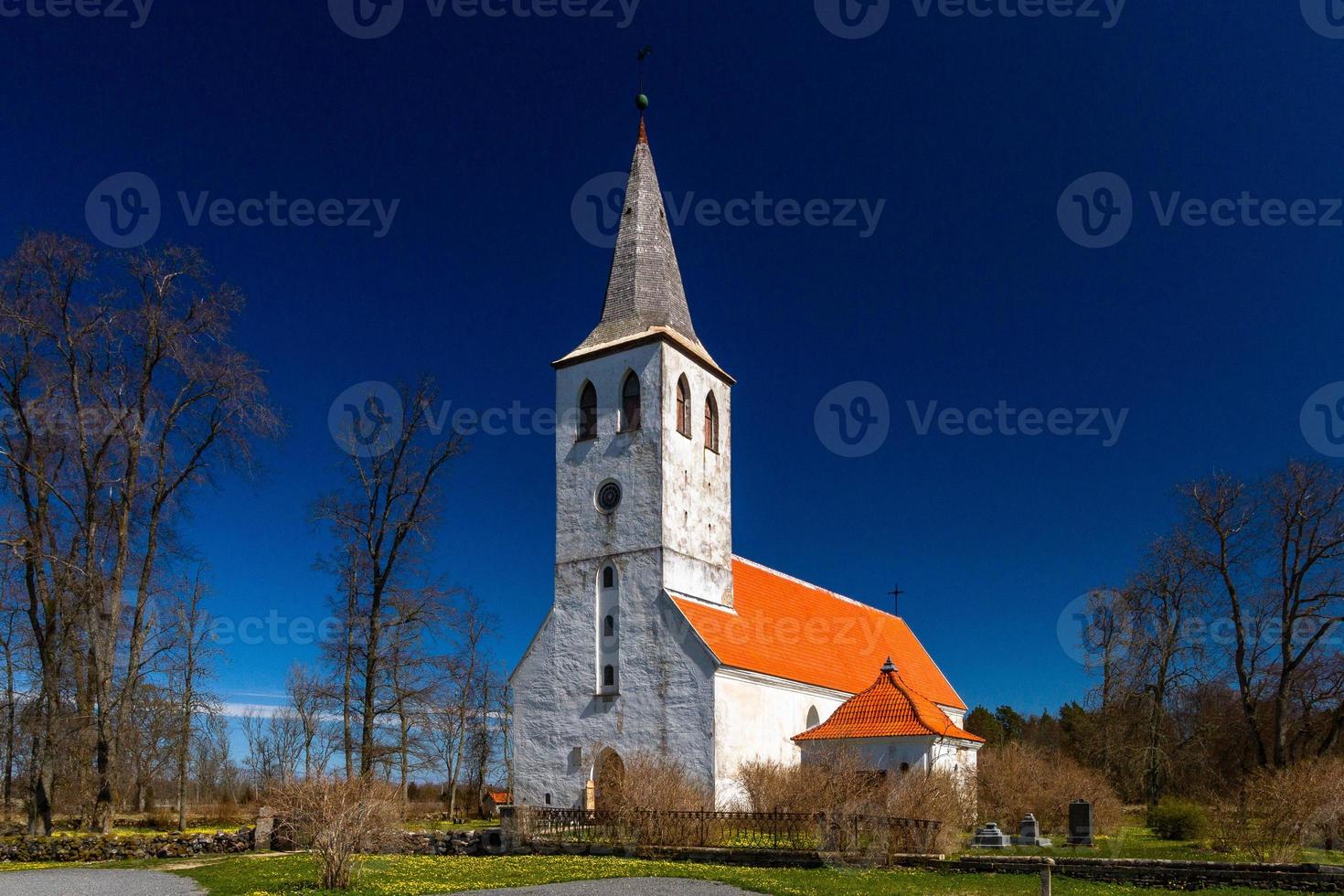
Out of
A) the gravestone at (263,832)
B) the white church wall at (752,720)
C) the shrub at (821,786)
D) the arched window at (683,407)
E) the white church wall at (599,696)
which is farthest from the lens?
the arched window at (683,407)

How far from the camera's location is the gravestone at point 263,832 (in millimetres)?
23812

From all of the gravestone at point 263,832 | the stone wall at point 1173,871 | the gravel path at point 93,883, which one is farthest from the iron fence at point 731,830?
the gravel path at point 93,883

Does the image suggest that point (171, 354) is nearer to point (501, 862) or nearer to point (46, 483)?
point (46, 483)

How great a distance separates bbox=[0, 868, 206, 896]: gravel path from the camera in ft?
52.3

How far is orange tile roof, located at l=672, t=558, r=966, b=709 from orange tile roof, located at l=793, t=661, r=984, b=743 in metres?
1.95

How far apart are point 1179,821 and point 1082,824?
4.85 meters

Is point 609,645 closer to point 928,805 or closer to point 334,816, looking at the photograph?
point 928,805

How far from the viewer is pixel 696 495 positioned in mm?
31938

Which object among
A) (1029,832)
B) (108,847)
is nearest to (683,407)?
(1029,832)

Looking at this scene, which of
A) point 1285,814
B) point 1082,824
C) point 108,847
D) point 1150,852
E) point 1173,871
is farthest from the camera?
point 1082,824

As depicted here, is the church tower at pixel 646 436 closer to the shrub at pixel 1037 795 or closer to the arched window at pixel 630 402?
the arched window at pixel 630 402

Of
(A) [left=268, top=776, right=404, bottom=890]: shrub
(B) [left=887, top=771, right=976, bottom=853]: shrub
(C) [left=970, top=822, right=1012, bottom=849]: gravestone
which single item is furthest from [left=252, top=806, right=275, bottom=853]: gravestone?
(C) [left=970, top=822, right=1012, bottom=849]: gravestone

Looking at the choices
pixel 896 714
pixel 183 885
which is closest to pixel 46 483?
pixel 183 885

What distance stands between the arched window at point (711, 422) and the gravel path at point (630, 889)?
1804 cm
